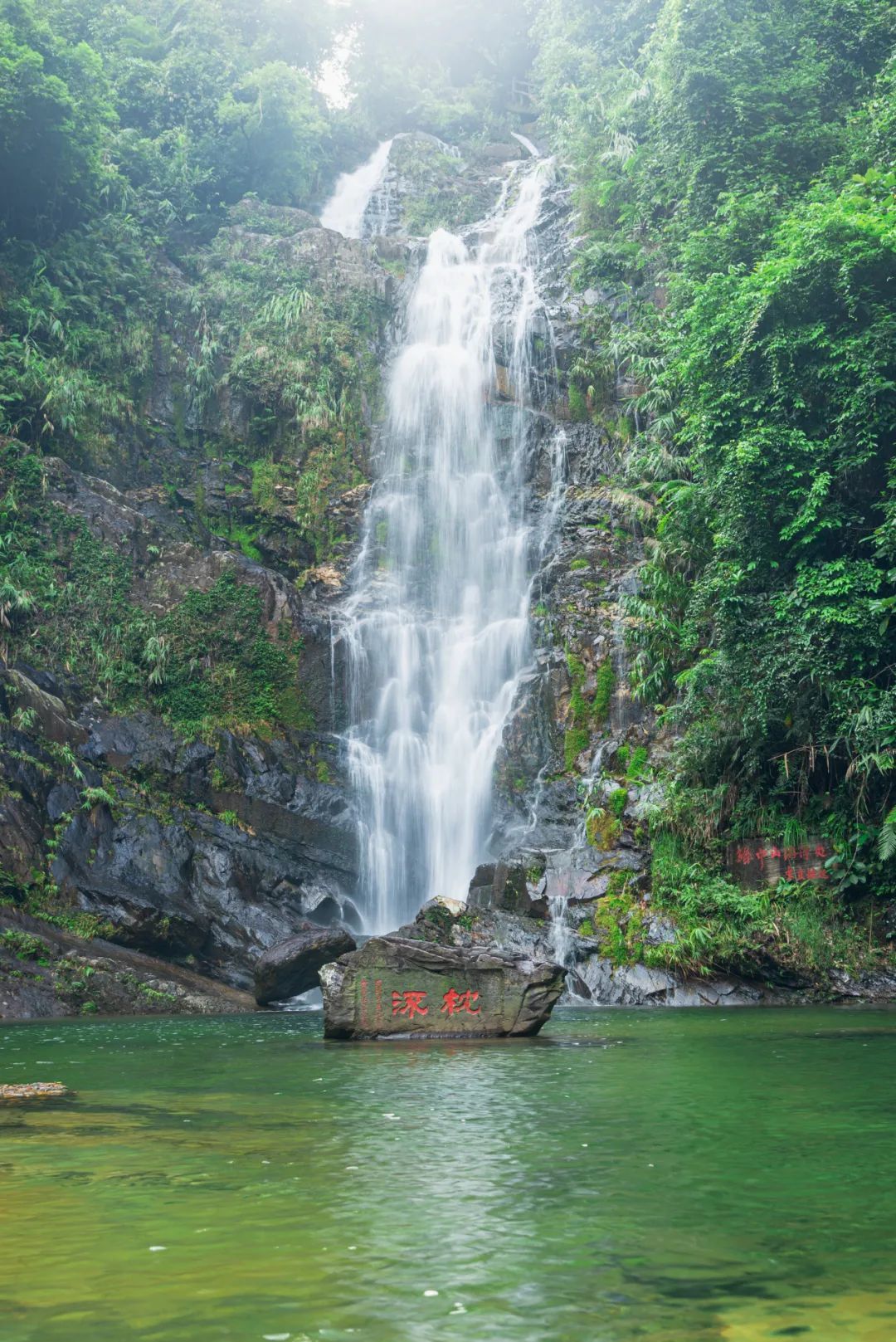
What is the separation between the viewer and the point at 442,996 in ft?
36.0

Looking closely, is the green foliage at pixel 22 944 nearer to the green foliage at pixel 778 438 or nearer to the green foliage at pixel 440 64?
the green foliage at pixel 778 438

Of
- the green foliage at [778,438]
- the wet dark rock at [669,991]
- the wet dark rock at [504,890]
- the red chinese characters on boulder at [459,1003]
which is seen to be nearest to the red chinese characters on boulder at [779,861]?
the green foliage at [778,438]

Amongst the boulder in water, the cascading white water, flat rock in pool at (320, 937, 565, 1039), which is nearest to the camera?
flat rock in pool at (320, 937, 565, 1039)

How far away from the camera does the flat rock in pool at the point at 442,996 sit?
10891mm

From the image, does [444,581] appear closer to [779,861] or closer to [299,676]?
[299,676]

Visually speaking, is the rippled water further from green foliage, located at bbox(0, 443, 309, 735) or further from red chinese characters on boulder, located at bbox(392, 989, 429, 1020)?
green foliage, located at bbox(0, 443, 309, 735)

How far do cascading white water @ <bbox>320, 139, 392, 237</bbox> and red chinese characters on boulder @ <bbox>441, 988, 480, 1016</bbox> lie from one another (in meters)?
33.2

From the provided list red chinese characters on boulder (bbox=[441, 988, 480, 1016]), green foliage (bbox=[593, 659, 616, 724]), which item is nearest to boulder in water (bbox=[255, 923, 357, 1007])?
red chinese characters on boulder (bbox=[441, 988, 480, 1016])

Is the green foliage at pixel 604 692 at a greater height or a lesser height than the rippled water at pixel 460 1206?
greater

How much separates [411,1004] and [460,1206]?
23.5 feet

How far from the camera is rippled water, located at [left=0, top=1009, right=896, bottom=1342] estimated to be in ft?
9.30

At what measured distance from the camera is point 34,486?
23250mm

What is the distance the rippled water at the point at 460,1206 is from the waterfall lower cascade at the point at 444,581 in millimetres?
13797

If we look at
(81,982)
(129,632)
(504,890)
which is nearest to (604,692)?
(504,890)
